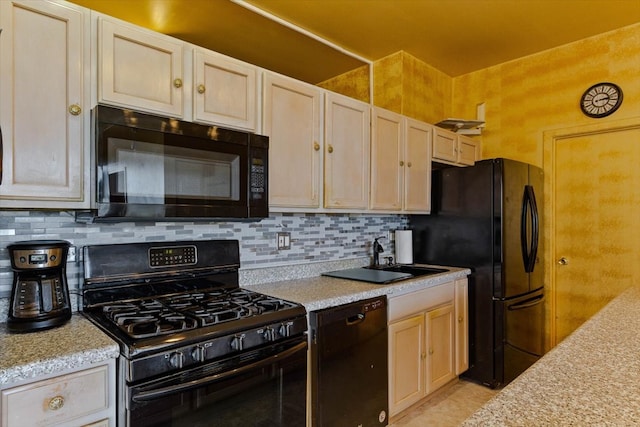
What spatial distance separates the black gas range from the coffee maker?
0.18 metres

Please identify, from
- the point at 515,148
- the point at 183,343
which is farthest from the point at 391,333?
the point at 515,148

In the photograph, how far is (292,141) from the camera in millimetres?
2127

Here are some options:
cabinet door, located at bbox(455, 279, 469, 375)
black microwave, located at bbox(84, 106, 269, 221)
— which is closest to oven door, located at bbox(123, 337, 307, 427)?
black microwave, located at bbox(84, 106, 269, 221)

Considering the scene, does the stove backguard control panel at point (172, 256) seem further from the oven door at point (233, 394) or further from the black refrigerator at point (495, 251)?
the black refrigerator at point (495, 251)

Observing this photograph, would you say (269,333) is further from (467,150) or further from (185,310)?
(467,150)

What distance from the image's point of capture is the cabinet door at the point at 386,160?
8.52 feet

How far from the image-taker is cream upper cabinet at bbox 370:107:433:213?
8.59ft

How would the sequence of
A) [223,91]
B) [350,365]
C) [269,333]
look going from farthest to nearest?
[350,365] < [223,91] < [269,333]

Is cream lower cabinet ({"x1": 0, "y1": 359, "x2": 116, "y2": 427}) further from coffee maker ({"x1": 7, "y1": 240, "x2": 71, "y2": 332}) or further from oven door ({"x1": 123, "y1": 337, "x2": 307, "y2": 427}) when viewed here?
coffee maker ({"x1": 7, "y1": 240, "x2": 71, "y2": 332})

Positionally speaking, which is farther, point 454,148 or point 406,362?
point 454,148

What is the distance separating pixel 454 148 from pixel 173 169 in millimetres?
2494

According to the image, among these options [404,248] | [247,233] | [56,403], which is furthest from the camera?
[404,248]

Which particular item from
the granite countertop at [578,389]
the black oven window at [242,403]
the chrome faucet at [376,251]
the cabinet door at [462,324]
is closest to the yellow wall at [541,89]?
the cabinet door at [462,324]

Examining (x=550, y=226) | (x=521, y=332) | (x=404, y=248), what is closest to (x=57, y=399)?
(x=404, y=248)
